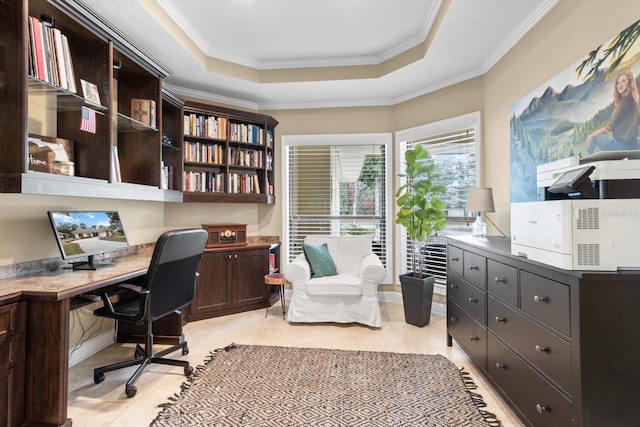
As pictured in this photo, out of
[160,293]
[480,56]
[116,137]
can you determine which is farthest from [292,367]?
[480,56]

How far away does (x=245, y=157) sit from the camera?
13.5 feet

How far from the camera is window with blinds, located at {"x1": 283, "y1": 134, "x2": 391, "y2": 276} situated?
175 inches

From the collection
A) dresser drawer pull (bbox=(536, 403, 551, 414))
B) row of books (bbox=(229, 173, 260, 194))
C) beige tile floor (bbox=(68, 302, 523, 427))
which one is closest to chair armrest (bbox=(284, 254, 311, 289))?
beige tile floor (bbox=(68, 302, 523, 427))

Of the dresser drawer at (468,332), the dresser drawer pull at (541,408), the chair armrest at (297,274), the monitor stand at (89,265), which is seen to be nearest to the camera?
the dresser drawer pull at (541,408)

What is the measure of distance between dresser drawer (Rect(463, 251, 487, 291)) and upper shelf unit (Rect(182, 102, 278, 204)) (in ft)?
8.37

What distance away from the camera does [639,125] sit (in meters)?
1.67

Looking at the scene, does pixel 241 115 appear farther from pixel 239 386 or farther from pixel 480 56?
pixel 239 386

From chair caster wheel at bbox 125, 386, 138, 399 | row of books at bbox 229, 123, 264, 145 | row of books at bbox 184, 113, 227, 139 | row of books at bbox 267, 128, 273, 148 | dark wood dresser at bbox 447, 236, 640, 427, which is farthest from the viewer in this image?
row of books at bbox 267, 128, 273, 148

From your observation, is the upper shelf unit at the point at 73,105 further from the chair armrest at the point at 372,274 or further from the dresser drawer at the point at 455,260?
the dresser drawer at the point at 455,260

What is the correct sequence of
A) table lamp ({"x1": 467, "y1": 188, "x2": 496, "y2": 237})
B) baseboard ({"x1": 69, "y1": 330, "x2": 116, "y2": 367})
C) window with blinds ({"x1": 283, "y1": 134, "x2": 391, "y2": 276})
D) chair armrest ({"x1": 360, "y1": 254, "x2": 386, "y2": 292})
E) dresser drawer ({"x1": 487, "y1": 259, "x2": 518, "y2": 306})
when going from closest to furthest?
dresser drawer ({"x1": 487, "y1": 259, "x2": 518, "y2": 306}) → baseboard ({"x1": 69, "y1": 330, "x2": 116, "y2": 367}) → table lamp ({"x1": 467, "y1": 188, "x2": 496, "y2": 237}) → chair armrest ({"x1": 360, "y1": 254, "x2": 386, "y2": 292}) → window with blinds ({"x1": 283, "y1": 134, "x2": 391, "y2": 276})

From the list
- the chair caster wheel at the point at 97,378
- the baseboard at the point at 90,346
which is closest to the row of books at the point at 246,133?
the baseboard at the point at 90,346

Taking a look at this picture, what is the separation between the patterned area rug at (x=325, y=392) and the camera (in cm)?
189

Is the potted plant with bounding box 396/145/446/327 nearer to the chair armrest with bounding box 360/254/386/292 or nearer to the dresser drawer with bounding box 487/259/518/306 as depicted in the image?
the chair armrest with bounding box 360/254/386/292

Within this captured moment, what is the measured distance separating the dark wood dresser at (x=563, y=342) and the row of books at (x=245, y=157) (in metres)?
2.96
